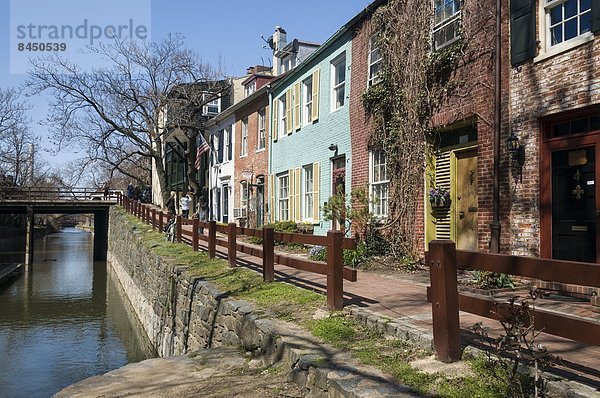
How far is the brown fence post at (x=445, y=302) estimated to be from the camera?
384cm

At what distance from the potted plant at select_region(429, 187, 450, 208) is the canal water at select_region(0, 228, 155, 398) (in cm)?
796

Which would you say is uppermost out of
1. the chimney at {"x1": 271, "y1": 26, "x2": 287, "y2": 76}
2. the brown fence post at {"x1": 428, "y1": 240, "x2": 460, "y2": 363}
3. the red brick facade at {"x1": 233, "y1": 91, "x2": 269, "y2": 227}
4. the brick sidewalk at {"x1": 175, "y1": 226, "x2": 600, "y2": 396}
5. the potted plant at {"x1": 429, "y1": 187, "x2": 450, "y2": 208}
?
the chimney at {"x1": 271, "y1": 26, "x2": 287, "y2": 76}

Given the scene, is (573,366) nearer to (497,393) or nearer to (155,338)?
(497,393)

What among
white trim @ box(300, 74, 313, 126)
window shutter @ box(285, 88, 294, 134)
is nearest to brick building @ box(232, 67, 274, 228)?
window shutter @ box(285, 88, 294, 134)

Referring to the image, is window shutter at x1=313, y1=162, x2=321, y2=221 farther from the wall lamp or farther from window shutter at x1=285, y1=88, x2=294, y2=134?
the wall lamp

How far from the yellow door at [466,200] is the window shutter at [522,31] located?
195cm

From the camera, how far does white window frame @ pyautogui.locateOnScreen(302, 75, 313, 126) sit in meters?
15.6

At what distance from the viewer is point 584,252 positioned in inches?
258

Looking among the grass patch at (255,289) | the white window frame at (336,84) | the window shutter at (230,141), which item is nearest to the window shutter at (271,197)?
the white window frame at (336,84)

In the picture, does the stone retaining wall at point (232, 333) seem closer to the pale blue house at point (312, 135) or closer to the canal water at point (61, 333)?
the canal water at point (61, 333)

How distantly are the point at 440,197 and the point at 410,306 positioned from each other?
4011mm

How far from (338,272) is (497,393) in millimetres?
2598

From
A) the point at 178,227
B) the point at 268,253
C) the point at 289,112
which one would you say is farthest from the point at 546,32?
the point at 178,227

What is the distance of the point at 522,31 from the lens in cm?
734
